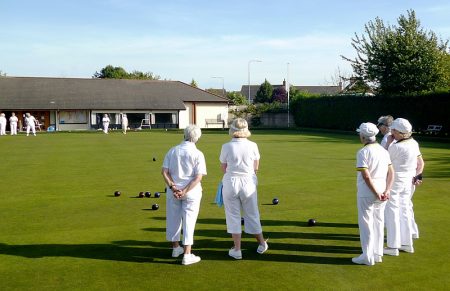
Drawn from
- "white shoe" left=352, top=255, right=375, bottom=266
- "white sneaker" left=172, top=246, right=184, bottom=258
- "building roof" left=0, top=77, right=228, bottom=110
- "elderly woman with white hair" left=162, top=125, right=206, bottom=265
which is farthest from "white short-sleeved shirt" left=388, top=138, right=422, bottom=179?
"building roof" left=0, top=77, right=228, bottom=110

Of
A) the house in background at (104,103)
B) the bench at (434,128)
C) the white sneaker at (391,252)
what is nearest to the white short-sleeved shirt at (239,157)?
the white sneaker at (391,252)

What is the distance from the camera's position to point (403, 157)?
7051 mm

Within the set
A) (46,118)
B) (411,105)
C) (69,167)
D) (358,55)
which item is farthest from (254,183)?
(46,118)

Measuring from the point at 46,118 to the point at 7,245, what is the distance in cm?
5105

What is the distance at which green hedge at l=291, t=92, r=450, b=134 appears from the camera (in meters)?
34.6

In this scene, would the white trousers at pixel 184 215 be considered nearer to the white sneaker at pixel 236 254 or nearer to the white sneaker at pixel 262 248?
the white sneaker at pixel 236 254

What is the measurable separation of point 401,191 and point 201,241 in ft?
10.4

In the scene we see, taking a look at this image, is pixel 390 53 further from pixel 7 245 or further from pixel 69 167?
pixel 7 245

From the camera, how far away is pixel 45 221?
9.00 metres

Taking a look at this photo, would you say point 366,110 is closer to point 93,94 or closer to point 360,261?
point 93,94

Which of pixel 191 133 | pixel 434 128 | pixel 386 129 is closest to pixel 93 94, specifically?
pixel 434 128

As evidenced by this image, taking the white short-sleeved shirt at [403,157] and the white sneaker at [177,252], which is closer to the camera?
the white sneaker at [177,252]

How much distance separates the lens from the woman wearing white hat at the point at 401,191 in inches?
272

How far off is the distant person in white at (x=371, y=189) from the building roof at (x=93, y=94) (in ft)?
172
